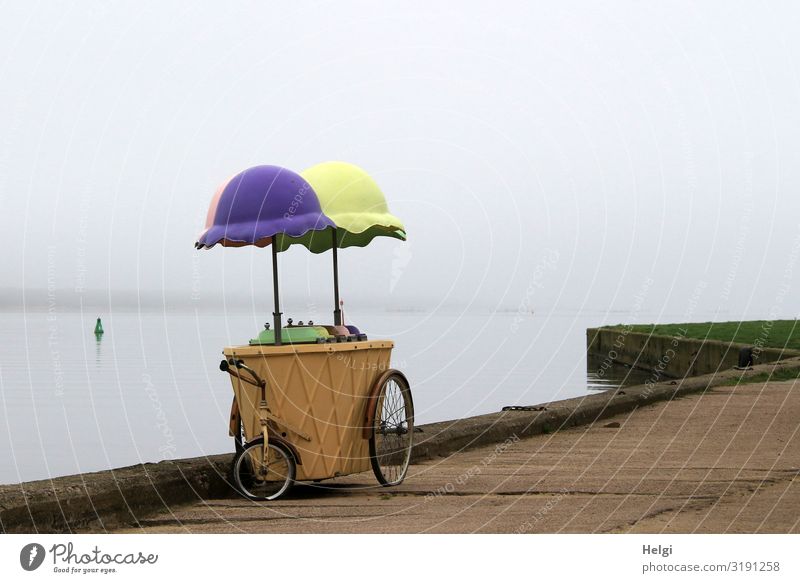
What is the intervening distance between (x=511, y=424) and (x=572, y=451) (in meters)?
1.09

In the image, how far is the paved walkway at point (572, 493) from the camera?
237 inches

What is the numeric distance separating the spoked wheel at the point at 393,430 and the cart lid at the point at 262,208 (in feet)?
4.17

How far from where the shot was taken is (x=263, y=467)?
272 inches

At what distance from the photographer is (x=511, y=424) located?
34.4ft

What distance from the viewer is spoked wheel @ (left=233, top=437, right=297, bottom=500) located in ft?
22.6

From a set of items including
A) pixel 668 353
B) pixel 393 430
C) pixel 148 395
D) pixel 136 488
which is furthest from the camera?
pixel 668 353

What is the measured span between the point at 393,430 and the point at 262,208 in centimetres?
192

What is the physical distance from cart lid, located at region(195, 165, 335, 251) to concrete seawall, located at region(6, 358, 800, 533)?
5.11 ft

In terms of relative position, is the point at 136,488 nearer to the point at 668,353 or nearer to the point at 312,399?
the point at 312,399
